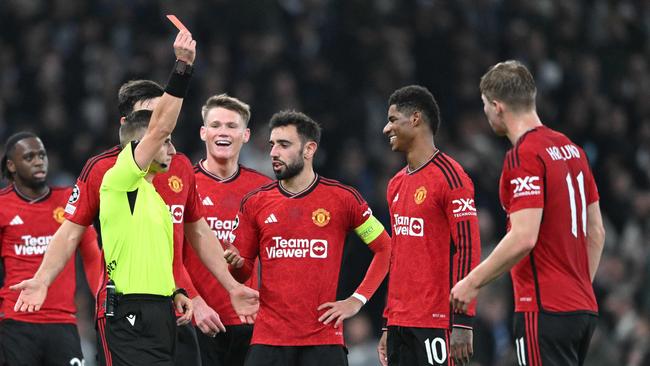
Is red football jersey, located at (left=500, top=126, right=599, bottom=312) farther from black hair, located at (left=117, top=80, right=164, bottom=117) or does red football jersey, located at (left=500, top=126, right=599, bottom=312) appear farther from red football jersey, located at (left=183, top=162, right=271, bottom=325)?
black hair, located at (left=117, top=80, right=164, bottom=117)

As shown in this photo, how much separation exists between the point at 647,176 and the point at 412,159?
9.47 metres

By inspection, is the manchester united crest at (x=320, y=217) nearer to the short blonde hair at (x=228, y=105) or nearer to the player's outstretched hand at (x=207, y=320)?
the player's outstretched hand at (x=207, y=320)

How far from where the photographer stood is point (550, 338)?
706 centimetres

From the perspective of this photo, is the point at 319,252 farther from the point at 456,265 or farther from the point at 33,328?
the point at 33,328

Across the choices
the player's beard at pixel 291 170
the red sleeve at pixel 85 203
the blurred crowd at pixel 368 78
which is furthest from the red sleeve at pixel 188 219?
the blurred crowd at pixel 368 78

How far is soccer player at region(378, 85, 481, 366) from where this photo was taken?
8156 millimetres

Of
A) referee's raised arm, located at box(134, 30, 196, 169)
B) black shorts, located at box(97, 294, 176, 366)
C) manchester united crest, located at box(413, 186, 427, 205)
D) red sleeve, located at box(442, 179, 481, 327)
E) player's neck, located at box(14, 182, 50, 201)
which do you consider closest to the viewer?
referee's raised arm, located at box(134, 30, 196, 169)

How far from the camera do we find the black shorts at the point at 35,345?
956cm

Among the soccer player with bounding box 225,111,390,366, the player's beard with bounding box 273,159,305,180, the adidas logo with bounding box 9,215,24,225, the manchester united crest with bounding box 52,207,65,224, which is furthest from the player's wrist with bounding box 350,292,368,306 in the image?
the adidas logo with bounding box 9,215,24,225

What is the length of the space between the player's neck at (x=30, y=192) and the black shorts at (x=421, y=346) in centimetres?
343

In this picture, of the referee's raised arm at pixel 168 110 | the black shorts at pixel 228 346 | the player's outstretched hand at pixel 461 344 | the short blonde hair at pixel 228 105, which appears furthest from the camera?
the short blonde hair at pixel 228 105

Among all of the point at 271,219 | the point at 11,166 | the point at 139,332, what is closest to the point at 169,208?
the point at 271,219

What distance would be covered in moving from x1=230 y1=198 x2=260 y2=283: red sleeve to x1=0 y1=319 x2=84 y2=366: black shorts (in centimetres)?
189

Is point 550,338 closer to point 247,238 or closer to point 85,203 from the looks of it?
point 247,238
